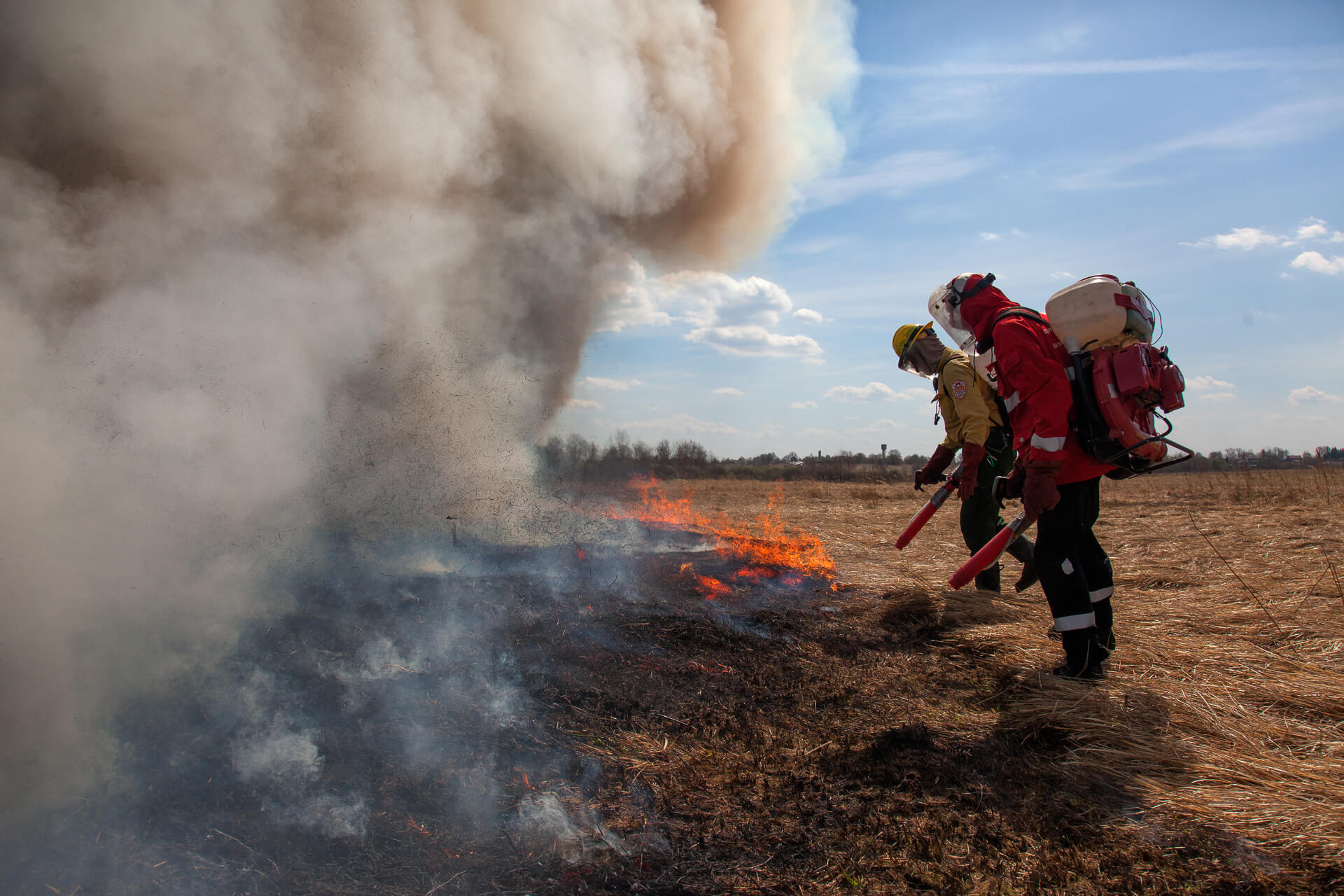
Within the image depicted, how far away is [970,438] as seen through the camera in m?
4.46

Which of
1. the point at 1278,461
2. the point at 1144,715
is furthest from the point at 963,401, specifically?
the point at 1278,461

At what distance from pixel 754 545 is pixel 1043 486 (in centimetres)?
398

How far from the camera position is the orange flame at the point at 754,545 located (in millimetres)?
5789

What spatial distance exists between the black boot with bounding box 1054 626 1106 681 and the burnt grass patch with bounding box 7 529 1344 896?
25 centimetres

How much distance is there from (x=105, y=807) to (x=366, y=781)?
2.55 ft

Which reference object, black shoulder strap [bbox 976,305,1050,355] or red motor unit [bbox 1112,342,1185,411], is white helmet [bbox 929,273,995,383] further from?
red motor unit [bbox 1112,342,1185,411]

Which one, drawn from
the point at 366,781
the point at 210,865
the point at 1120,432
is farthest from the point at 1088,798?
→ the point at 210,865

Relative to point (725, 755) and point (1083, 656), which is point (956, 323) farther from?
point (725, 755)

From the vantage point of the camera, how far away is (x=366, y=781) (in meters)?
2.29

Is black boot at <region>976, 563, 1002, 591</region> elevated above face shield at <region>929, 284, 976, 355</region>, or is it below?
below

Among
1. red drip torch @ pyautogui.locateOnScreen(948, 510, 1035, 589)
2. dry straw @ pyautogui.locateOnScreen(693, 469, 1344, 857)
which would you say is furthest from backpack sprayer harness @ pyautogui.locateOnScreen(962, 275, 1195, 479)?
dry straw @ pyautogui.locateOnScreen(693, 469, 1344, 857)

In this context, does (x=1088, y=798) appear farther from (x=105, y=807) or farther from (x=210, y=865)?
(x=105, y=807)

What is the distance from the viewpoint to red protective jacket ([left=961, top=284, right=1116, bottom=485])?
3205mm

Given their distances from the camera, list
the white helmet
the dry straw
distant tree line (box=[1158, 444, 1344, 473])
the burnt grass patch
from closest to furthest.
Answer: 1. the burnt grass patch
2. the dry straw
3. the white helmet
4. distant tree line (box=[1158, 444, 1344, 473])
